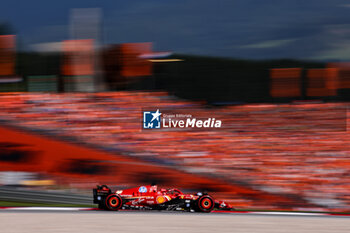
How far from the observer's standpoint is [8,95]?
9586mm

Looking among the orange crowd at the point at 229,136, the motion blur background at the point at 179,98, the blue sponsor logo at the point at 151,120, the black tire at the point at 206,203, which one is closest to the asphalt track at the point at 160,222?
the black tire at the point at 206,203

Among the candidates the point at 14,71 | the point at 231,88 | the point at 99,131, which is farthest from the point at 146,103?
the point at 14,71

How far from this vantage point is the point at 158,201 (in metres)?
8.26

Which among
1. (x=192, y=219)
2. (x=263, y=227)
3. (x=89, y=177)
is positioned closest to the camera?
(x=263, y=227)

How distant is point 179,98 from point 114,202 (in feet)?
7.84

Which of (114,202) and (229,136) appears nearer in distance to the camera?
(114,202)

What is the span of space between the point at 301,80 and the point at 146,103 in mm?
3088

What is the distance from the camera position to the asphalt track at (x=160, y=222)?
603 centimetres

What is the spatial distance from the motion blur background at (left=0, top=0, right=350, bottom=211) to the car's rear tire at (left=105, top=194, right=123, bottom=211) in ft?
2.91

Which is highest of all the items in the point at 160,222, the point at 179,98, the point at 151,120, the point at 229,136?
the point at 179,98

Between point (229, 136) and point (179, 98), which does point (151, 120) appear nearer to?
point (179, 98)

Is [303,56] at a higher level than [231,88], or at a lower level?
higher

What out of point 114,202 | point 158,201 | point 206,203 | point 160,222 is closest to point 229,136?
point 206,203

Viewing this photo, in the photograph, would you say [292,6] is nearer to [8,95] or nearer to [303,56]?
[303,56]
